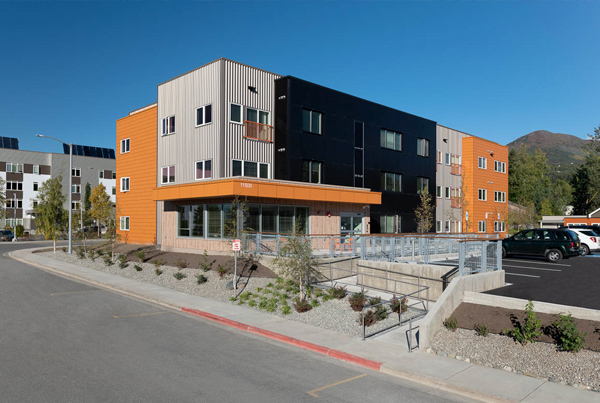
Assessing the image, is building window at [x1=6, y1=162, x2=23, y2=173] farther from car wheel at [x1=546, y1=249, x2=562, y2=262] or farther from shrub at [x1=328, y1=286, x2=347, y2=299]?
car wheel at [x1=546, y1=249, x2=562, y2=262]

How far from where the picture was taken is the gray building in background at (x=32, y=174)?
73.2m

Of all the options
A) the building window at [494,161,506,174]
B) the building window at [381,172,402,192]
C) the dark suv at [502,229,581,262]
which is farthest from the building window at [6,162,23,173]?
the dark suv at [502,229,581,262]

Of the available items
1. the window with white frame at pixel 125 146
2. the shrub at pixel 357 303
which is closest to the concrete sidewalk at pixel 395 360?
the shrub at pixel 357 303

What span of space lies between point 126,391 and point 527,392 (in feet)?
23.7

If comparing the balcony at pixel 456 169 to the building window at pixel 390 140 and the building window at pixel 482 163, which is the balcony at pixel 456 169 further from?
the building window at pixel 390 140

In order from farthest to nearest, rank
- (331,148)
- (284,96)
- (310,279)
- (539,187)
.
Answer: (539,187)
(331,148)
(284,96)
(310,279)

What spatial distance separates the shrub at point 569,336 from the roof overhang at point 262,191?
16.3 meters

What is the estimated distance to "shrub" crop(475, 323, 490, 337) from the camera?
11.0 m

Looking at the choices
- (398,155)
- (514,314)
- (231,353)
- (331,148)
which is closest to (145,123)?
(331,148)

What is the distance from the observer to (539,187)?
290 feet

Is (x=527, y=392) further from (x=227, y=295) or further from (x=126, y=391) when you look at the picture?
(x=227, y=295)

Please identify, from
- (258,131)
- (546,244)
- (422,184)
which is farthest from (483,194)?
(258,131)

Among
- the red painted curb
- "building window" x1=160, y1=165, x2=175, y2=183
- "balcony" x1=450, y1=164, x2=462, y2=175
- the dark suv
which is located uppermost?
"balcony" x1=450, y1=164, x2=462, y2=175

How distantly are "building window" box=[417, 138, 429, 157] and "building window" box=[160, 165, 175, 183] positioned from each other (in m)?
22.3
